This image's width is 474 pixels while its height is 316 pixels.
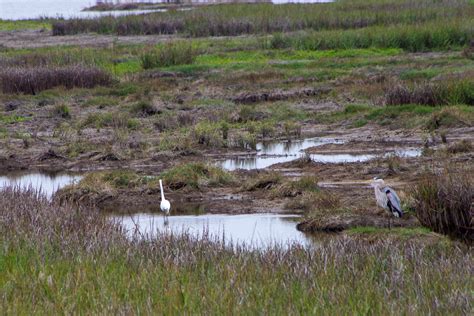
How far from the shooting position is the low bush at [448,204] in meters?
11.0

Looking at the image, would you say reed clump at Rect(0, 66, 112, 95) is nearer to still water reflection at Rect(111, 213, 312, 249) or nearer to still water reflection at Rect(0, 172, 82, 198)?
still water reflection at Rect(0, 172, 82, 198)

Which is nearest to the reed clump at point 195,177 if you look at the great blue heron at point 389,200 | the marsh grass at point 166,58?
the great blue heron at point 389,200

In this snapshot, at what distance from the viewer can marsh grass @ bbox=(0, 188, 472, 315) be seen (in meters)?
6.32

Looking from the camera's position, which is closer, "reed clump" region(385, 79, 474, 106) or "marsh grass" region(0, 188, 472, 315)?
"marsh grass" region(0, 188, 472, 315)

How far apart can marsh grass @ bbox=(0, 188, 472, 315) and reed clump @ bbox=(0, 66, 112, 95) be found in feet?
53.0

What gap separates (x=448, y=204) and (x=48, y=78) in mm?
16300

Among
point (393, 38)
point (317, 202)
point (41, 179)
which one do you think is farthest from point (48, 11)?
point (317, 202)

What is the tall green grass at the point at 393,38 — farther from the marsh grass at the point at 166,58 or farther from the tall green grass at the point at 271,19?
the marsh grass at the point at 166,58

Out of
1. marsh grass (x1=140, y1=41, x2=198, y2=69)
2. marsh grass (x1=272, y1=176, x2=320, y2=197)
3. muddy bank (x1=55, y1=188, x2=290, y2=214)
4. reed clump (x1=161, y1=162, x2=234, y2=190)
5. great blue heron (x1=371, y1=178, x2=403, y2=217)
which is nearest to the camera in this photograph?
great blue heron (x1=371, y1=178, x2=403, y2=217)

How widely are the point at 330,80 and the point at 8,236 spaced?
17297 millimetres

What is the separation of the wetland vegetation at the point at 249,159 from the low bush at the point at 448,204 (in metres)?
0.02

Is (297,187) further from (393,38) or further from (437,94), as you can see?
(393,38)

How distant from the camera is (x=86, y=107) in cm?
2341

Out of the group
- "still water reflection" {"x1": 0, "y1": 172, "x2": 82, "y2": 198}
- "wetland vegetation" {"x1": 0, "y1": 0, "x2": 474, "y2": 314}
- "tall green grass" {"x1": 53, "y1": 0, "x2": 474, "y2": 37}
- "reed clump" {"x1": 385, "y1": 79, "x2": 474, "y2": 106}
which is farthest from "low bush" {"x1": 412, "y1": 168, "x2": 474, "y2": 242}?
"tall green grass" {"x1": 53, "y1": 0, "x2": 474, "y2": 37}
